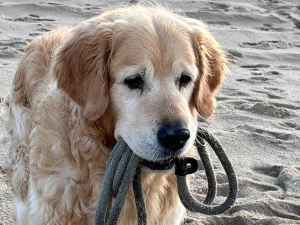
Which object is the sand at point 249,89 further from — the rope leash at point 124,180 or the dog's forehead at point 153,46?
the dog's forehead at point 153,46

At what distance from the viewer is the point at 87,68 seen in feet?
12.8

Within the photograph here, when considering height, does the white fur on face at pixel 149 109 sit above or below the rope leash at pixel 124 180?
above

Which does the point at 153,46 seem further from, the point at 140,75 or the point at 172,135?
the point at 172,135

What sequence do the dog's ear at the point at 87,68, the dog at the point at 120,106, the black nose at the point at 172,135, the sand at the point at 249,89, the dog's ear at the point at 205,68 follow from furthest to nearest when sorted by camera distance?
the sand at the point at 249,89 < the dog's ear at the point at 205,68 < the dog's ear at the point at 87,68 < the dog at the point at 120,106 < the black nose at the point at 172,135

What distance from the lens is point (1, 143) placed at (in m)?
5.90

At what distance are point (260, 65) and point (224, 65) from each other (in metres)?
4.09

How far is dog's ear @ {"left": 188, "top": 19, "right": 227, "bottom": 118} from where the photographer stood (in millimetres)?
4148

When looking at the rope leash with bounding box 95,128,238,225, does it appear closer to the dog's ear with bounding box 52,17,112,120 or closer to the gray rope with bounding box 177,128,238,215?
the gray rope with bounding box 177,128,238,215

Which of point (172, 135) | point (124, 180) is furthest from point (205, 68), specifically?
point (124, 180)

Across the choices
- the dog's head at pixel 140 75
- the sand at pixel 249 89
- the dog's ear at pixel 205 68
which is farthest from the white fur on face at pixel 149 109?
the sand at pixel 249 89

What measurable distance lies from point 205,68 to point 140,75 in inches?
23.4

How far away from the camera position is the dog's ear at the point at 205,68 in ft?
13.6

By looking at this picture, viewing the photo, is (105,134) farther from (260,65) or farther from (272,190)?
(260,65)

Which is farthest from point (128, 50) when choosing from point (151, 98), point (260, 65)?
point (260, 65)
